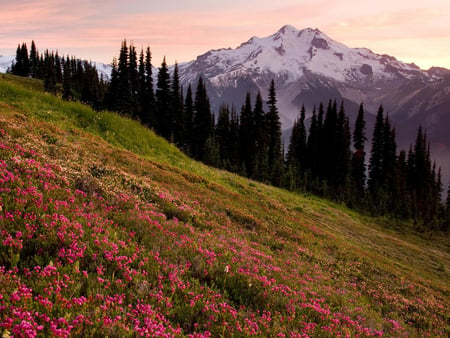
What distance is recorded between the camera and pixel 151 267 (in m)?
6.03

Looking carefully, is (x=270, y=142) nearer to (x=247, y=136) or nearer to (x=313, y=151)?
(x=247, y=136)

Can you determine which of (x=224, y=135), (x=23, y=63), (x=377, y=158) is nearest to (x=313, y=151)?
(x=377, y=158)

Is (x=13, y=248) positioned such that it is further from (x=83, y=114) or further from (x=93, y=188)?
(x=83, y=114)

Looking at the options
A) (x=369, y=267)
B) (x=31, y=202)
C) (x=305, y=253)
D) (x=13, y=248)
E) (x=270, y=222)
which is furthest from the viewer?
(x=270, y=222)

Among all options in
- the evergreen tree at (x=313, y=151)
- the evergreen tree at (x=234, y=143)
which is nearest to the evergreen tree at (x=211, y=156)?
the evergreen tree at (x=234, y=143)

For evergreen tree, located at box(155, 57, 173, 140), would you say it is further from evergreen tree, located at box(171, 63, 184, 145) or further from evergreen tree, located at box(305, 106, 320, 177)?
evergreen tree, located at box(305, 106, 320, 177)

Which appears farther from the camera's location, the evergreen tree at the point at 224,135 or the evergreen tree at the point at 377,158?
the evergreen tree at the point at 224,135

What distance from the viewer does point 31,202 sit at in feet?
20.9

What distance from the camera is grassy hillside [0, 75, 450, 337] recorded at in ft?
14.7

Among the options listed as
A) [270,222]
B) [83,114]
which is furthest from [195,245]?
[83,114]

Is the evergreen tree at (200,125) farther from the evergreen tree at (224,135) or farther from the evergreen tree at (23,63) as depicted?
the evergreen tree at (23,63)

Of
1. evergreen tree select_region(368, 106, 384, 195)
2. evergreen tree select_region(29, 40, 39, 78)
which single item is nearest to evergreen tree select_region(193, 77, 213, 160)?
evergreen tree select_region(368, 106, 384, 195)

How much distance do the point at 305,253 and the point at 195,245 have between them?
582cm

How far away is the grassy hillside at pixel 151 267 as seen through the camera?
A: 449 cm
